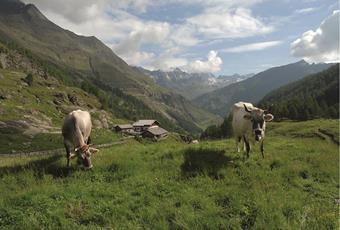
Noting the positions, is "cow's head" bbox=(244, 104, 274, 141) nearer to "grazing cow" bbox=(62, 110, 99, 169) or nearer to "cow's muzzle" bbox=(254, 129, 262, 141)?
"cow's muzzle" bbox=(254, 129, 262, 141)

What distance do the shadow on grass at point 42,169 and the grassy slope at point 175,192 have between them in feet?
0.15

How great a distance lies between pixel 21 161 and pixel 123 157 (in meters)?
5.59

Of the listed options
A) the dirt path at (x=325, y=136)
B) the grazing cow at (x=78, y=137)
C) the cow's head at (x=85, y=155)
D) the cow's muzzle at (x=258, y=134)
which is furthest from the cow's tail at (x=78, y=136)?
the dirt path at (x=325, y=136)

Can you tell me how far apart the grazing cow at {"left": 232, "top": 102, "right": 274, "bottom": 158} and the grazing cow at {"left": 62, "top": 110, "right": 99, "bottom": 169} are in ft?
A: 27.8

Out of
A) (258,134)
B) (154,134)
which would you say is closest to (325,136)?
(258,134)

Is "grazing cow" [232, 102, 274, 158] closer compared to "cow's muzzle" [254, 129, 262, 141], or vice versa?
"cow's muzzle" [254, 129, 262, 141]

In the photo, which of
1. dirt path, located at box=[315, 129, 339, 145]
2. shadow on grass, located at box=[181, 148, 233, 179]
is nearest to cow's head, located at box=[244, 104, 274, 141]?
shadow on grass, located at box=[181, 148, 233, 179]

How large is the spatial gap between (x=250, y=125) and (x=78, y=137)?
9.54 metres

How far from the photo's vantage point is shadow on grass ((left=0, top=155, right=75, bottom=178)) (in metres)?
18.3

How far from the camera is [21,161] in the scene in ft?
68.9

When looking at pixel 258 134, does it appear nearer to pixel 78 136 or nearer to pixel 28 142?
pixel 78 136

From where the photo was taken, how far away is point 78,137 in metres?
20.1

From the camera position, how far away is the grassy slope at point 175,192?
42.4 ft

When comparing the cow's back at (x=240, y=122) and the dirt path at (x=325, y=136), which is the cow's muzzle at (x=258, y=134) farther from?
the dirt path at (x=325, y=136)
